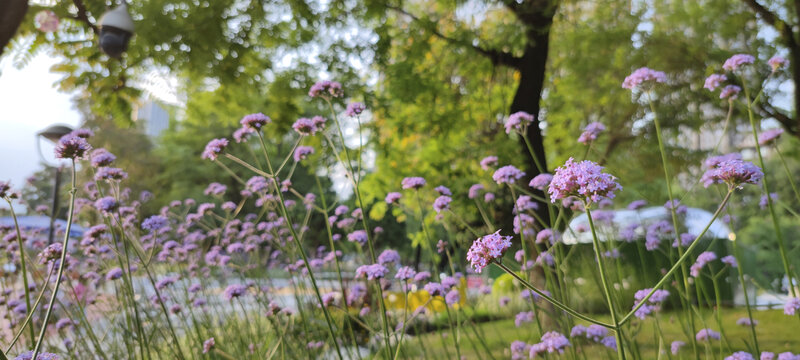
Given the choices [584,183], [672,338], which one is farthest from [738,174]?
[672,338]

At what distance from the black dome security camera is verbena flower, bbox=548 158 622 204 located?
13.9 ft

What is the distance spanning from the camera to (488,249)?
1210mm

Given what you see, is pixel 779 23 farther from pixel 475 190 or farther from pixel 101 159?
pixel 101 159

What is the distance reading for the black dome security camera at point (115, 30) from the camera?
13.8 ft

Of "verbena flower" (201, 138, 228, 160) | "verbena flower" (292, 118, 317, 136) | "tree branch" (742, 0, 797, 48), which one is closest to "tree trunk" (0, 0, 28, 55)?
"verbena flower" (201, 138, 228, 160)

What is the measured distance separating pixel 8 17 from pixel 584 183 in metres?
2.91

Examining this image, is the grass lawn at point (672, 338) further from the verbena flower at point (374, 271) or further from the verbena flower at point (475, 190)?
the verbena flower at point (374, 271)

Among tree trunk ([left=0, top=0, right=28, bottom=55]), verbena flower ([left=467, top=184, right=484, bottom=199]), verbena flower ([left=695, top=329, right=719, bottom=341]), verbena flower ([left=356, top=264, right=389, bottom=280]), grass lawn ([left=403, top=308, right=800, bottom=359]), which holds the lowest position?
grass lawn ([left=403, top=308, right=800, bottom=359])

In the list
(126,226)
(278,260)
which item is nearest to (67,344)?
(126,226)

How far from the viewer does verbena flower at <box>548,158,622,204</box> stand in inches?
44.1

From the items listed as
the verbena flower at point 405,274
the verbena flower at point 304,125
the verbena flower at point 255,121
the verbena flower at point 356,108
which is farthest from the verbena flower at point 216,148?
the verbena flower at point 405,274

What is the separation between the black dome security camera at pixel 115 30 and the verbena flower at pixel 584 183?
422cm

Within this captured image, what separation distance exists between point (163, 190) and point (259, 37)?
22.1 meters

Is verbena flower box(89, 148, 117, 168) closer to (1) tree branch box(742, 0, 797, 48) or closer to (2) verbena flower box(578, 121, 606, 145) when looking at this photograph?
(2) verbena flower box(578, 121, 606, 145)
